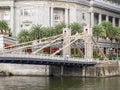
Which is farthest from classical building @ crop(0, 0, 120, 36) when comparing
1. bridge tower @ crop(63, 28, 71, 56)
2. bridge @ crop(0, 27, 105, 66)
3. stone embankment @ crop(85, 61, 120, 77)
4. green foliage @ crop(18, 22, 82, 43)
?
stone embankment @ crop(85, 61, 120, 77)

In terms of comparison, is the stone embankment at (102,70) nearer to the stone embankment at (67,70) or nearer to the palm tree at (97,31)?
the stone embankment at (67,70)

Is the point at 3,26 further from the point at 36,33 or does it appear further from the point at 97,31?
the point at 97,31

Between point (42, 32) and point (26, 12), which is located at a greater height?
point (26, 12)

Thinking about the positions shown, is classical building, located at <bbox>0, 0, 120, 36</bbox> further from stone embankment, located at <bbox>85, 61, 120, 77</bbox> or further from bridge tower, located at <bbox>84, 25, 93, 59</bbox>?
stone embankment, located at <bbox>85, 61, 120, 77</bbox>

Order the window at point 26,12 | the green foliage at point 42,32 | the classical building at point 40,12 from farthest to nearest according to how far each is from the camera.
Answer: the window at point 26,12
the classical building at point 40,12
the green foliage at point 42,32

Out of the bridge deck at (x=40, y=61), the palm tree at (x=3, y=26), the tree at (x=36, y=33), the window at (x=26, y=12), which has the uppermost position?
the window at (x=26, y=12)

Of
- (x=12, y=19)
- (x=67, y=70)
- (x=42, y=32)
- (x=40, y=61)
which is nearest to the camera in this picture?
(x=40, y=61)

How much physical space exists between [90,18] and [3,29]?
3768 centimetres

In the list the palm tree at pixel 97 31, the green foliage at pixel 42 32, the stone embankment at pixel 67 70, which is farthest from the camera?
the palm tree at pixel 97 31

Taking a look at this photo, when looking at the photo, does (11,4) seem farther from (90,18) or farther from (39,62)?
(39,62)

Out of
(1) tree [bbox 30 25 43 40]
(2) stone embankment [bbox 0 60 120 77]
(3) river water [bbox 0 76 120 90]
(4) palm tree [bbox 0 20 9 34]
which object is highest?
(4) palm tree [bbox 0 20 9 34]

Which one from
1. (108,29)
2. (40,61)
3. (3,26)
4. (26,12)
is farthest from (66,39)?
(26,12)

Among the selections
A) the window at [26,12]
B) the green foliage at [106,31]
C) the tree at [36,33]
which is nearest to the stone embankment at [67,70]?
the tree at [36,33]

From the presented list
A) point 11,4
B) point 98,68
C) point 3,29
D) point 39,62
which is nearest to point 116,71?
point 98,68
